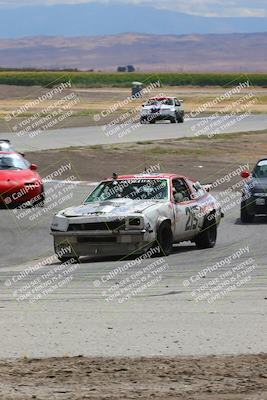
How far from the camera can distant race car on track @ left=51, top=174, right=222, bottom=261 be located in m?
16.7

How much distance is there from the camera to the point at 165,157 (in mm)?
40562

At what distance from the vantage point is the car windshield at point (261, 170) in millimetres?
24406

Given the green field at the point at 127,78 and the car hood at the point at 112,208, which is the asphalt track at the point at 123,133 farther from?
the green field at the point at 127,78

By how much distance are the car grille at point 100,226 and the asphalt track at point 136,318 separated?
0.73m

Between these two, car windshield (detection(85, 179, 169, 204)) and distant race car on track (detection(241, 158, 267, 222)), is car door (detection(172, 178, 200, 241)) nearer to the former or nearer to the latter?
car windshield (detection(85, 179, 169, 204))

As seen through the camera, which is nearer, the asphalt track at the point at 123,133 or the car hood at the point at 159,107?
the asphalt track at the point at 123,133

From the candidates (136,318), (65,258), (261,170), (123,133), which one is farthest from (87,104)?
(136,318)

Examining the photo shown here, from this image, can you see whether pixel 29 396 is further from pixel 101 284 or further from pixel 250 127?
pixel 250 127

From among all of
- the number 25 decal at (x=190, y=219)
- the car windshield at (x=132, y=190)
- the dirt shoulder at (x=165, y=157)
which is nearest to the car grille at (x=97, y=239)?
the car windshield at (x=132, y=190)

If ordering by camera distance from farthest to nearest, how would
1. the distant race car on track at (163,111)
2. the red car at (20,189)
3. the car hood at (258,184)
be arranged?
1. the distant race car on track at (163,111)
2. the red car at (20,189)
3. the car hood at (258,184)

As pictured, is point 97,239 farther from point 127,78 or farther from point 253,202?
point 127,78

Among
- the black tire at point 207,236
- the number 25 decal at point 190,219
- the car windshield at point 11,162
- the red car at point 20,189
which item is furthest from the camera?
the car windshield at point 11,162

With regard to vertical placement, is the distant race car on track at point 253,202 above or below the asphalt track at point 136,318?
below

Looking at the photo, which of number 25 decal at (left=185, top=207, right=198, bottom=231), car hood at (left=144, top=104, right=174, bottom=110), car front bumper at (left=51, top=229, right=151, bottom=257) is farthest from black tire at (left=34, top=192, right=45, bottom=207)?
car hood at (left=144, top=104, right=174, bottom=110)
